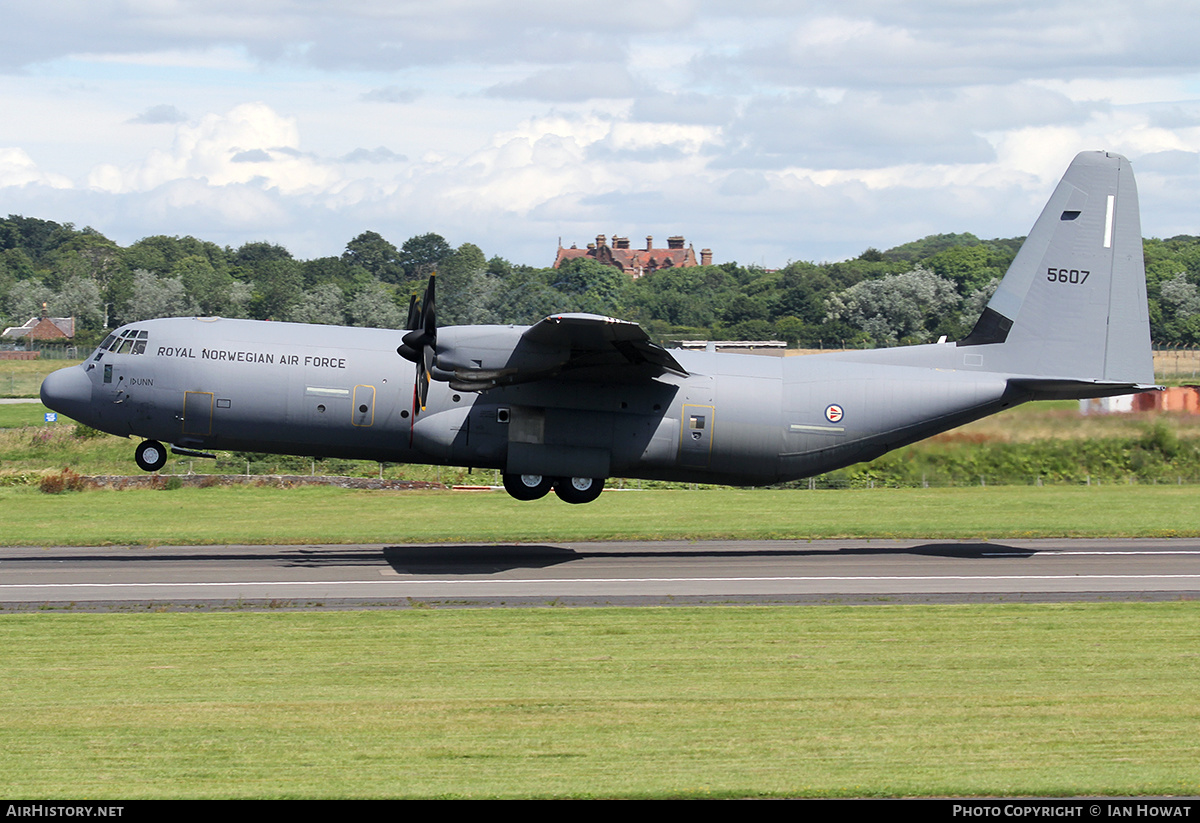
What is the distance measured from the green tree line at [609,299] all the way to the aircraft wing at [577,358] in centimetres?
2198

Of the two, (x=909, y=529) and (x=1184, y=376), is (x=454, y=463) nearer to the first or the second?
(x=909, y=529)

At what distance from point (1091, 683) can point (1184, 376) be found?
49.9 metres

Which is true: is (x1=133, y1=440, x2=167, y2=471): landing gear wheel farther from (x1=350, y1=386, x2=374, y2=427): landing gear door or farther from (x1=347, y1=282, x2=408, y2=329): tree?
(x1=347, y1=282, x2=408, y2=329): tree

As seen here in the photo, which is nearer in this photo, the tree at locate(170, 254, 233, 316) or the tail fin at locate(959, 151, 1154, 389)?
the tail fin at locate(959, 151, 1154, 389)

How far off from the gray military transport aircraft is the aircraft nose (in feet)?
0.17

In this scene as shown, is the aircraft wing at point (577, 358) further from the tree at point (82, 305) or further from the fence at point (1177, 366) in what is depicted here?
the tree at point (82, 305)

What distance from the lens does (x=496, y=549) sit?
29.4 m

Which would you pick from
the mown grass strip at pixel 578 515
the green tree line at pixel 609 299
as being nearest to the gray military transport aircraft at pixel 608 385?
the mown grass strip at pixel 578 515

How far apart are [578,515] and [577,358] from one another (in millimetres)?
12181

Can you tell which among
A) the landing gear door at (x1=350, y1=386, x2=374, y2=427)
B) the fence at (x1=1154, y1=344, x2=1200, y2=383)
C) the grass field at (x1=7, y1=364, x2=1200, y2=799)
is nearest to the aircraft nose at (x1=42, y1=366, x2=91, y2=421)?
the landing gear door at (x1=350, y1=386, x2=374, y2=427)

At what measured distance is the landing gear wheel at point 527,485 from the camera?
27.3 metres

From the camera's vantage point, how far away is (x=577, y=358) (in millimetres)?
25609

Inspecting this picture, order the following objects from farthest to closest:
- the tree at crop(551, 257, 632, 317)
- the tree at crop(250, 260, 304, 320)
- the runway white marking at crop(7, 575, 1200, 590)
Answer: the tree at crop(551, 257, 632, 317), the tree at crop(250, 260, 304, 320), the runway white marking at crop(7, 575, 1200, 590)

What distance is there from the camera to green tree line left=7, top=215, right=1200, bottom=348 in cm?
8156
